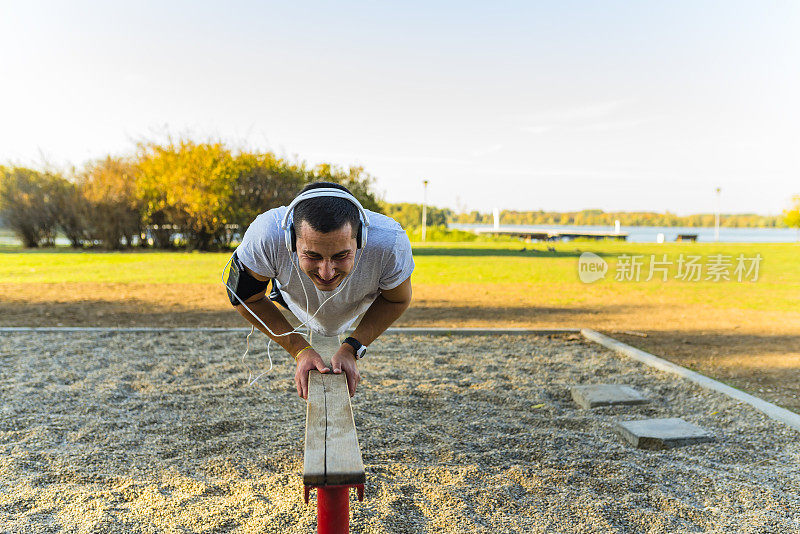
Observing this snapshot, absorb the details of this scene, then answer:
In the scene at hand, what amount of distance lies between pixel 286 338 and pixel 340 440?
0.91 metres

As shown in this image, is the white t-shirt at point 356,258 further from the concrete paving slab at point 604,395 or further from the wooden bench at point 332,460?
the concrete paving slab at point 604,395

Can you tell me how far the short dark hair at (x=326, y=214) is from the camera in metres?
2.02

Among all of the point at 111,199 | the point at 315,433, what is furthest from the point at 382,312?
the point at 111,199

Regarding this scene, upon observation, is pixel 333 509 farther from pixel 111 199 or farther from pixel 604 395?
pixel 111 199

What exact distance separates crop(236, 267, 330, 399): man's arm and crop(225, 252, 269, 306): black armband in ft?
0.07

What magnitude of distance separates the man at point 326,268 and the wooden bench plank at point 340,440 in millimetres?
138

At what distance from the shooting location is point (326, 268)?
6.92 ft

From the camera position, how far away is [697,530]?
263 cm

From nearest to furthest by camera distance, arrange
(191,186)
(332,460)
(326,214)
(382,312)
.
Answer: (332,460) < (326,214) < (382,312) < (191,186)

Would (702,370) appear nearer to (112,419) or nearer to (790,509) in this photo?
(790,509)

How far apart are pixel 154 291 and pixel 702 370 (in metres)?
8.84

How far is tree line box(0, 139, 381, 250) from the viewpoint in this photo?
69.8ft

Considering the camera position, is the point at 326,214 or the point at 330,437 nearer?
the point at 330,437

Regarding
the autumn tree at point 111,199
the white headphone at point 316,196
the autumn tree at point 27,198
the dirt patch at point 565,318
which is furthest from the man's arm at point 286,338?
the autumn tree at point 27,198
